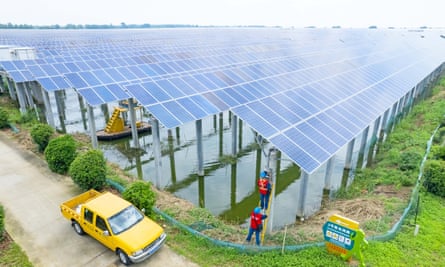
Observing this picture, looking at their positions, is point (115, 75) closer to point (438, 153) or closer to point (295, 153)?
point (295, 153)

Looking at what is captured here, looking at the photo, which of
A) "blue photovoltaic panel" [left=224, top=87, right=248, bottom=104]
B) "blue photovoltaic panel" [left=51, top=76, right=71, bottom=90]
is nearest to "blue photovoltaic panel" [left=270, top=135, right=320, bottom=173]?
"blue photovoltaic panel" [left=224, top=87, right=248, bottom=104]

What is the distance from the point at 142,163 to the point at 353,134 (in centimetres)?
1483

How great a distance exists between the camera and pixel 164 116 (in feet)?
49.5

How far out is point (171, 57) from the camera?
34.1 metres

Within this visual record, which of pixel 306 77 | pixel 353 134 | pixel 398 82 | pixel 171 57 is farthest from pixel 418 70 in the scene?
pixel 171 57

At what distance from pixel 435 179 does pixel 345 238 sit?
346 inches

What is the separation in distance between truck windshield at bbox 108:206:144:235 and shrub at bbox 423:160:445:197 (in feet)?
49.2

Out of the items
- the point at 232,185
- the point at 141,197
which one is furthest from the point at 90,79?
the point at 232,185

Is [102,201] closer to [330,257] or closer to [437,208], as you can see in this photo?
[330,257]

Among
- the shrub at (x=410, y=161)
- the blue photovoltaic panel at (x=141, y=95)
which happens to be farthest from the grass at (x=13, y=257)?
the shrub at (x=410, y=161)

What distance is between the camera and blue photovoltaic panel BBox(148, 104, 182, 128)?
1462 cm

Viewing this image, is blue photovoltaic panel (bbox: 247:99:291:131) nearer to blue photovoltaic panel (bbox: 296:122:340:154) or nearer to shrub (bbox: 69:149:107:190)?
blue photovoltaic panel (bbox: 296:122:340:154)

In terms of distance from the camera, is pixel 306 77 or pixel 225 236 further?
pixel 306 77

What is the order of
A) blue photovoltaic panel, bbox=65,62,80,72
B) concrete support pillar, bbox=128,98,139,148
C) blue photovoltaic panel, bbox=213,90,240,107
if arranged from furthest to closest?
blue photovoltaic panel, bbox=65,62,80,72, concrete support pillar, bbox=128,98,139,148, blue photovoltaic panel, bbox=213,90,240,107
